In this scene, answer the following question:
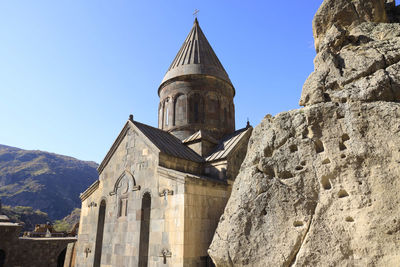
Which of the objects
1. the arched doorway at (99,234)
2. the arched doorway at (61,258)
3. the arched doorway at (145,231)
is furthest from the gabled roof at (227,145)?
the arched doorway at (61,258)

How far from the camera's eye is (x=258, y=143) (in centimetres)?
411

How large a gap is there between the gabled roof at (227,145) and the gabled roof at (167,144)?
21.0 inches

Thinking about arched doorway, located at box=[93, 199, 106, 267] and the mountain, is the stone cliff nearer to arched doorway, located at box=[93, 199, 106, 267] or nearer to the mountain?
arched doorway, located at box=[93, 199, 106, 267]

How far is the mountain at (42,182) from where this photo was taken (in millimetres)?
64250

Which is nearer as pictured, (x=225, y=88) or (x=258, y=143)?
(x=258, y=143)

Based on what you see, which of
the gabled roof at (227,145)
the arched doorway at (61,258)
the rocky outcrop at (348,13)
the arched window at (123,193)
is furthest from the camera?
the arched doorway at (61,258)

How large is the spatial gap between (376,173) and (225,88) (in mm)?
10371

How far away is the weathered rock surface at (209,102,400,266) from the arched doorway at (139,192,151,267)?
187 inches

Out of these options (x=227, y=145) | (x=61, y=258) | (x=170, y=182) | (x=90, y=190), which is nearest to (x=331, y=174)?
(x=170, y=182)

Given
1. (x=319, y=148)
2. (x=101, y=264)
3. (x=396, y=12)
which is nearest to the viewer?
(x=319, y=148)

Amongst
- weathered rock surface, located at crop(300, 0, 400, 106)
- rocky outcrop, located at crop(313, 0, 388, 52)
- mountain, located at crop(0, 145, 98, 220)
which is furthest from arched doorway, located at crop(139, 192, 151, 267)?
mountain, located at crop(0, 145, 98, 220)

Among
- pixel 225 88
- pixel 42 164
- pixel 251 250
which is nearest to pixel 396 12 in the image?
pixel 251 250

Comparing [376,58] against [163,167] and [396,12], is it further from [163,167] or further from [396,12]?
[163,167]

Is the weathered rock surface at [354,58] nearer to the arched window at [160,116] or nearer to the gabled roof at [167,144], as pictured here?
the gabled roof at [167,144]
